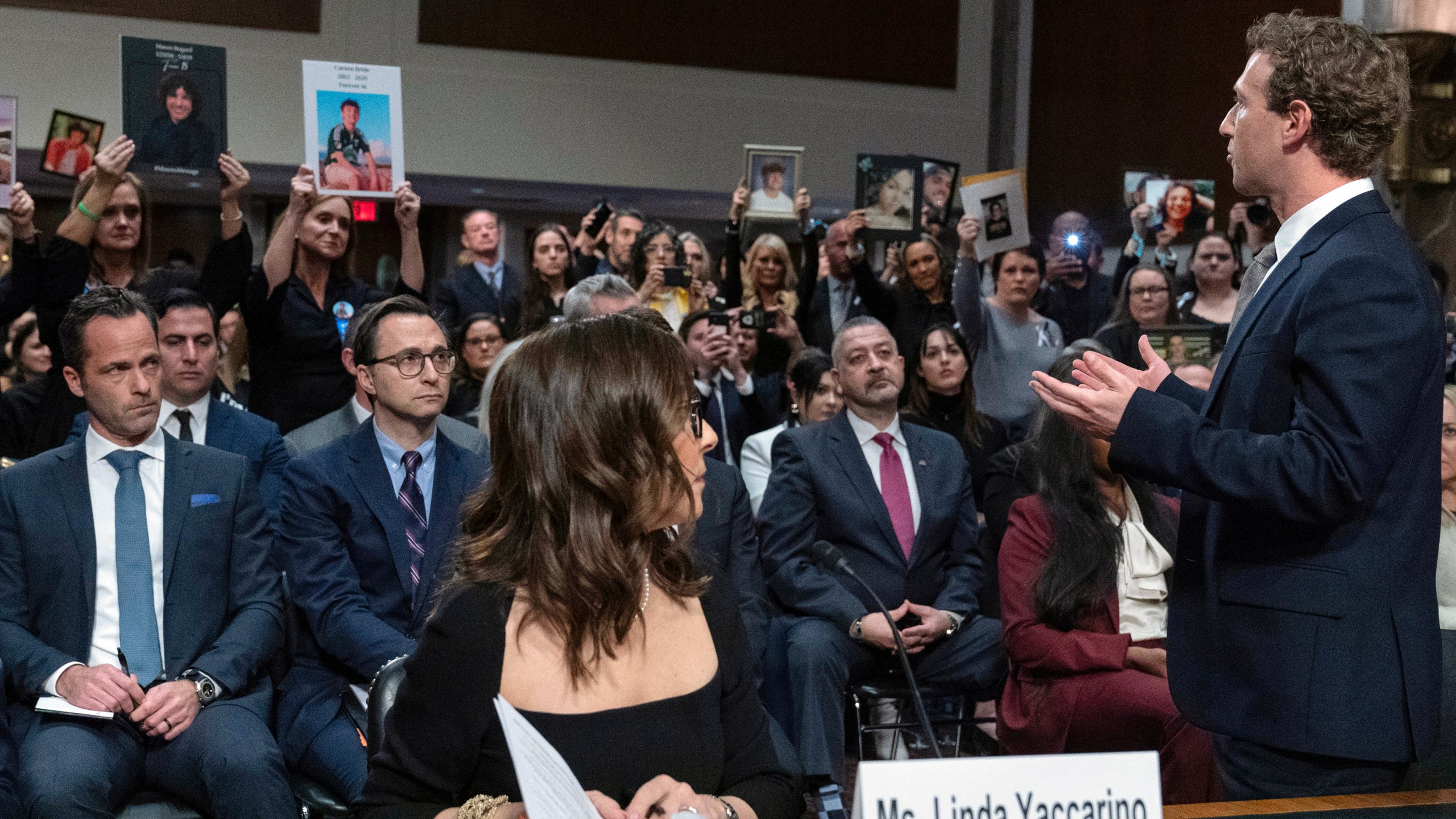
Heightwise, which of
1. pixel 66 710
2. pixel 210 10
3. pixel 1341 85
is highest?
pixel 210 10

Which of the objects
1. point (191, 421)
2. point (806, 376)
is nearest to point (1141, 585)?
point (806, 376)

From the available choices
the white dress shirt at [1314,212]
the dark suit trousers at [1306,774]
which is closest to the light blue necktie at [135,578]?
the dark suit trousers at [1306,774]

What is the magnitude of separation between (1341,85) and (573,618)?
1.12 metres

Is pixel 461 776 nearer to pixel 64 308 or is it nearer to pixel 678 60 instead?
pixel 64 308

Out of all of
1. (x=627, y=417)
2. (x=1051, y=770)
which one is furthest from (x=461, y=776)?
(x=1051, y=770)

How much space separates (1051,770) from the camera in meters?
1.13

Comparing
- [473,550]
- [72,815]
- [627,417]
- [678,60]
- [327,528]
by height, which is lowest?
[72,815]

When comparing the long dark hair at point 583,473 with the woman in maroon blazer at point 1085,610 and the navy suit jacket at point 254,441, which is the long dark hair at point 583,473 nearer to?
the woman in maroon blazer at point 1085,610

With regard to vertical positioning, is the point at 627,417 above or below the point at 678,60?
below

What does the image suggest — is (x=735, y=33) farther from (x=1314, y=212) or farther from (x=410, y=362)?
(x=1314, y=212)

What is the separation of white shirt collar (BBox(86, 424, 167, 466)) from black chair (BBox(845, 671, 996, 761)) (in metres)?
1.76

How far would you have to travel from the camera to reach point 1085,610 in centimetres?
310

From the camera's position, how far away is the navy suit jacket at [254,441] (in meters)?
3.40

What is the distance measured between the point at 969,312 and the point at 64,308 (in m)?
3.03
